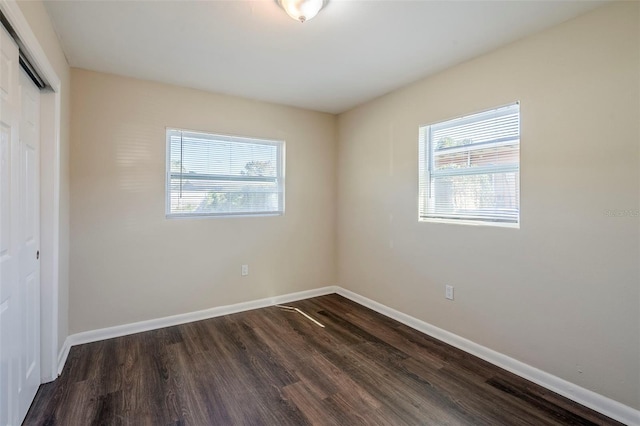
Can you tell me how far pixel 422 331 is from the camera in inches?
118

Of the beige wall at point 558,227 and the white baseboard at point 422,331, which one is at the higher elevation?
the beige wall at point 558,227

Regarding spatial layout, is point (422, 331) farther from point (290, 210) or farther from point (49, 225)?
point (49, 225)

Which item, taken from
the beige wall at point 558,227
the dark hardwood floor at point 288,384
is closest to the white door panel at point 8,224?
the dark hardwood floor at point 288,384

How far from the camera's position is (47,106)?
2.09 meters

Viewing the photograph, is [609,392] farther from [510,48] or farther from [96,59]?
[96,59]

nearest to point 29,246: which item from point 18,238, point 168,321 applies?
point 18,238

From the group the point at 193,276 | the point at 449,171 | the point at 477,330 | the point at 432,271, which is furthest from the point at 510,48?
the point at 193,276

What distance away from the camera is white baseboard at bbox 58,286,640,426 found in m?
1.87

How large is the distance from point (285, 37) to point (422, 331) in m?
2.82

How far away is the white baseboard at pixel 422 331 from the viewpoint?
187 centimetres

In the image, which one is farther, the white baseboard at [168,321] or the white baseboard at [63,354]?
the white baseboard at [168,321]

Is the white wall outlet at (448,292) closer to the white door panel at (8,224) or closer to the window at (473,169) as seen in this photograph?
the window at (473,169)

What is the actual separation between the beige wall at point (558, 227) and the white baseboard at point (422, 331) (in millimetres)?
55

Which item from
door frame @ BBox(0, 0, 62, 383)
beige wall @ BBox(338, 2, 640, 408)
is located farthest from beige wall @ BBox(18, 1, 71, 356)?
beige wall @ BBox(338, 2, 640, 408)
